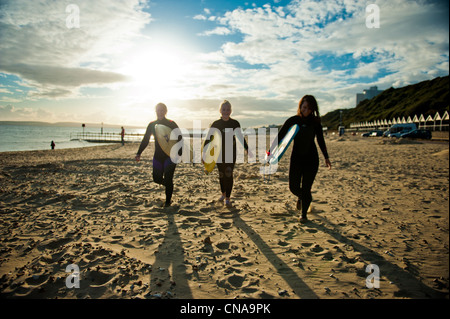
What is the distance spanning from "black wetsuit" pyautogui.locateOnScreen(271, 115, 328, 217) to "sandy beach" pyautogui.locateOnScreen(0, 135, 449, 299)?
66 cm

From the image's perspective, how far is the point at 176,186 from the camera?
7840mm

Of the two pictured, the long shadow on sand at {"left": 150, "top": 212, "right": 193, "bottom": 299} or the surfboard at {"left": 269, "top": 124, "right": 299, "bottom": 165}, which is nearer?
the long shadow on sand at {"left": 150, "top": 212, "right": 193, "bottom": 299}

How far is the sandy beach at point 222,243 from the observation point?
8.80 feet

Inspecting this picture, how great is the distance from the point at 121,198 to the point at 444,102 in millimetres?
108984

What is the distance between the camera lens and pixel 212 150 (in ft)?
18.7

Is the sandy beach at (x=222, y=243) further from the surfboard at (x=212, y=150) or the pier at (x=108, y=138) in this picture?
the pier at (x=108, y=138)

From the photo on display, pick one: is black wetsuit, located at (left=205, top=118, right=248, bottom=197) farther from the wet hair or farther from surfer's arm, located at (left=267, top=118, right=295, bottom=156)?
the wet hair

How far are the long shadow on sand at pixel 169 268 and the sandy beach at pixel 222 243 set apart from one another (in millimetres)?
14

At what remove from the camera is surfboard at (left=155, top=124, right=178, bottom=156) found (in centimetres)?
538

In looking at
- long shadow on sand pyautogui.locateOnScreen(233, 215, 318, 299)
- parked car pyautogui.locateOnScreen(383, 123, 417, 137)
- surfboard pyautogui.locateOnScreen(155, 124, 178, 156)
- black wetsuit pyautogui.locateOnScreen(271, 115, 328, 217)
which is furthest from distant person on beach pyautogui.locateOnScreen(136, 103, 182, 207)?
parked car pyautogui.locateOnScreen(383, 123, 417, 137)

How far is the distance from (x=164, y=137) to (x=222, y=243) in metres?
2.79

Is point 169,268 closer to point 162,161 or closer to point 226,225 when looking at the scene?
point 226,225

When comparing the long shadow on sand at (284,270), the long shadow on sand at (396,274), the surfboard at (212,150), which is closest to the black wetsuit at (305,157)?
the long shadow on sand at (396,274)
